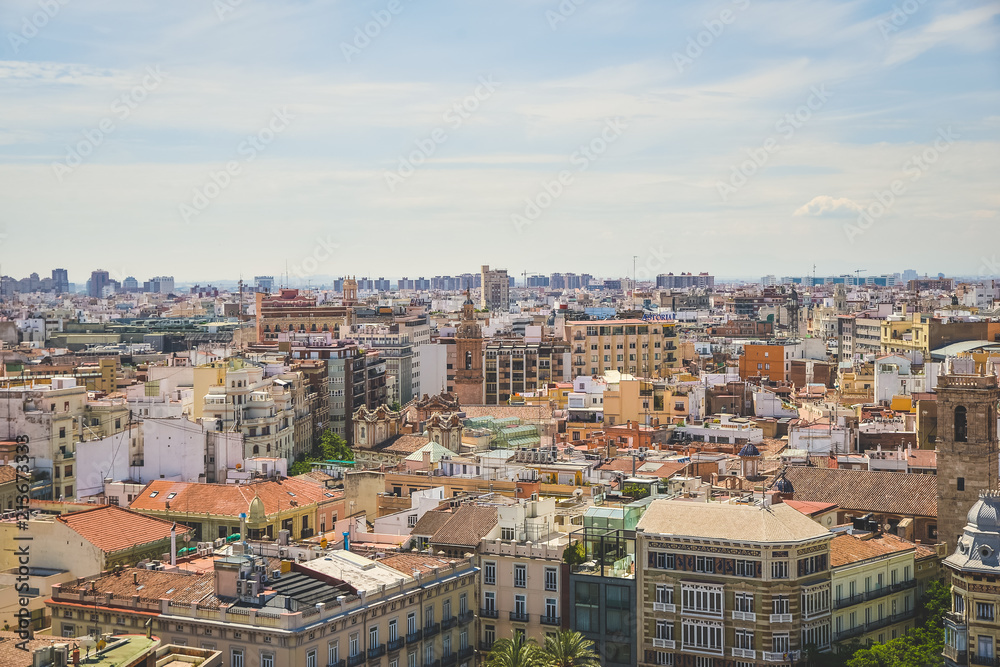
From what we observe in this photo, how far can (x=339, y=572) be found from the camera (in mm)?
35531

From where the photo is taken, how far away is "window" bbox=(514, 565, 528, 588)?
39719 millimetres

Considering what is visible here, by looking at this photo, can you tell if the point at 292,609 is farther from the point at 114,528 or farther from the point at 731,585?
the point at 731,585

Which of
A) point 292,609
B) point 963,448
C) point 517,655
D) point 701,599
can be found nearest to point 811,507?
point 963,448

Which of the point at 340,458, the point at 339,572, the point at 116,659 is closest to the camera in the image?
the point at 116,659

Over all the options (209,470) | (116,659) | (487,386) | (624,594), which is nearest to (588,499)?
(624,594)

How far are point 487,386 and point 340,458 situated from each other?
35196 millimetres

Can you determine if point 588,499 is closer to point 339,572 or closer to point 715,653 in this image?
point 715,653

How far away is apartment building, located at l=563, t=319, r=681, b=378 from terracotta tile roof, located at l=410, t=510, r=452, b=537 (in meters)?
65.1

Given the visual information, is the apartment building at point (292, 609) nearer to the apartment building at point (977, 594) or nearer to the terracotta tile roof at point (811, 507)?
the terracotta tile roof at point (811, 507)

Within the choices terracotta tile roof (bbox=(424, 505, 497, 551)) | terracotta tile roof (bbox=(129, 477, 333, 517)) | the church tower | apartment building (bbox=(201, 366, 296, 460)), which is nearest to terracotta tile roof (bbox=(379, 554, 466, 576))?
terracotta tile roof (bbox=(424, 505, 497, 551))

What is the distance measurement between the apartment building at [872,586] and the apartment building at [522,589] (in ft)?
25.7

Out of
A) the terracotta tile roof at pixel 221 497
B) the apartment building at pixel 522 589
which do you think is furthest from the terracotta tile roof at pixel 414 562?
the terracotta tile roof at pixel 221 497

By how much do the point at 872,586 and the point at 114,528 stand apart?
22.9 metres

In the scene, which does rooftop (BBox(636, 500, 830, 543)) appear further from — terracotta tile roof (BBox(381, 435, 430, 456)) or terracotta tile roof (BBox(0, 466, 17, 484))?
terracotta tile roof (BBox(381, 435, 430, 456))
